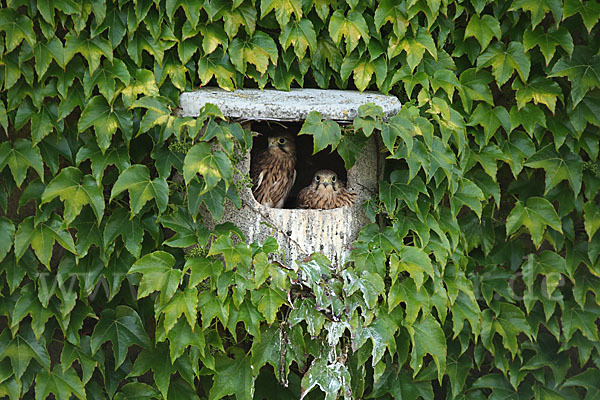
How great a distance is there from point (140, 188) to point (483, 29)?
1.48 meters

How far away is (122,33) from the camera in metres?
2.64

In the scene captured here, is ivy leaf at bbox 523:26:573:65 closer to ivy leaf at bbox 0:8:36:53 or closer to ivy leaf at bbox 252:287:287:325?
ivy leaf at bbox 252:287:287:325

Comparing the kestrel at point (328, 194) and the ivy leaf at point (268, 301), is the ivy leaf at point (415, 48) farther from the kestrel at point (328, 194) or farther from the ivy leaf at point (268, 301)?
the ivy leaf at point (268, 301)

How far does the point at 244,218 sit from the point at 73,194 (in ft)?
2.05

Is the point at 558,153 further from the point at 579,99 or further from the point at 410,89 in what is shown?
the point at 410,89

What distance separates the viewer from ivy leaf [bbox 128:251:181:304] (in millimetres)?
2467

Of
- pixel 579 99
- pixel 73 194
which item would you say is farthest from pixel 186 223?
pixel 579 99

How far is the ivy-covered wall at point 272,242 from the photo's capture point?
2.52 m

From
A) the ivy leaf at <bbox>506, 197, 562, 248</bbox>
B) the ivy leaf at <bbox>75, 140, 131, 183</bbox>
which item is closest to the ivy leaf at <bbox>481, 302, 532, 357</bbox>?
the ivy leaf at <bbox>506, 197, 562, 248</bbox>

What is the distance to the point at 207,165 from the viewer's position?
239 centimetres

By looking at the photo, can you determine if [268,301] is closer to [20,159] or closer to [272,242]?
[272,242]

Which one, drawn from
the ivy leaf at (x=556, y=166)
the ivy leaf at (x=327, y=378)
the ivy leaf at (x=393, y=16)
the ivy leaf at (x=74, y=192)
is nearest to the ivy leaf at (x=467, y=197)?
the ivy leaf at (x=556, y=166)

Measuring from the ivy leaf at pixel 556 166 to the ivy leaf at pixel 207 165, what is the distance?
1299 mm

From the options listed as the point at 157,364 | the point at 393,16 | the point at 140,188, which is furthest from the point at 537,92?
the point at 157,364
